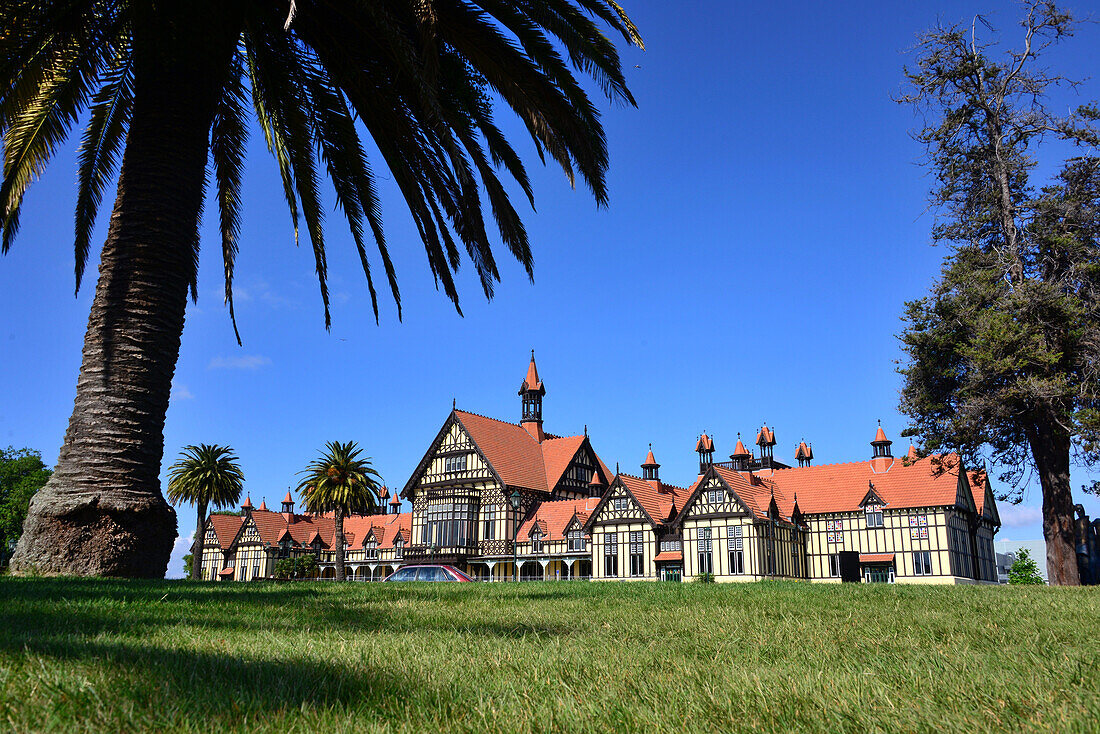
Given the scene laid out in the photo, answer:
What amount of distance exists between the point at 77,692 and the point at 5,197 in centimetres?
1307

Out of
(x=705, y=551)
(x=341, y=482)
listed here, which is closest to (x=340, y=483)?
(x=341, y=482)

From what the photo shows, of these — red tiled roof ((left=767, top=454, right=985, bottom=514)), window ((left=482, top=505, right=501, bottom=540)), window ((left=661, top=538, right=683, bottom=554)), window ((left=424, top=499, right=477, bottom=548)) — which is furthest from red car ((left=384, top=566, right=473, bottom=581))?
window ((left=482, top=505, right=501, bottom=540))

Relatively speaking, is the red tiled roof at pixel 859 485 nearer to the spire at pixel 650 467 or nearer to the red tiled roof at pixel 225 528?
the spire at pixel 650 467

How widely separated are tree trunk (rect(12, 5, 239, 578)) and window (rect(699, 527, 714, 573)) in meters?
40.9

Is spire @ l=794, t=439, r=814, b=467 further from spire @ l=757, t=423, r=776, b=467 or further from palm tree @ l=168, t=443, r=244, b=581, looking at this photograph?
palm tree @ l=168, t=443, r=244, b=581

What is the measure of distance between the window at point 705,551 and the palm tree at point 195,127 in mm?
38695

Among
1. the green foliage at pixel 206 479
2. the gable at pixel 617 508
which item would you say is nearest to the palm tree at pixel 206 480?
the green foliage at pixel 206 479

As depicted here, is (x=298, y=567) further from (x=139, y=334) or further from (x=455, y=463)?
(x=139, y=334)

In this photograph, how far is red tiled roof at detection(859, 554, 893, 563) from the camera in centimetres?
4778

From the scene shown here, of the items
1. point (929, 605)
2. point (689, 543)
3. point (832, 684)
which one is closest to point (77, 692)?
point (832, 684)

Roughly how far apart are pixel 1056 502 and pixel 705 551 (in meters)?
24.9

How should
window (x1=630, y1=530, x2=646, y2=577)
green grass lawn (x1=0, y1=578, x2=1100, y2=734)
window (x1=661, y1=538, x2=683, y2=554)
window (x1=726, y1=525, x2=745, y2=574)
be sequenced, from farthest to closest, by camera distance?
window (x1=630, y1=530, x2=646, y2=577) < window (x1=661, y1=538, x2=683, y2=554) < window (x1=726, y1=525, x2=745, y2=574) < green grass lawn (x1=0, y1=578, x2=1100, y2=734)

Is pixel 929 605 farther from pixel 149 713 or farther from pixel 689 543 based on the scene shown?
pixel 689 543

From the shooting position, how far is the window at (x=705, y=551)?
47594 mm
